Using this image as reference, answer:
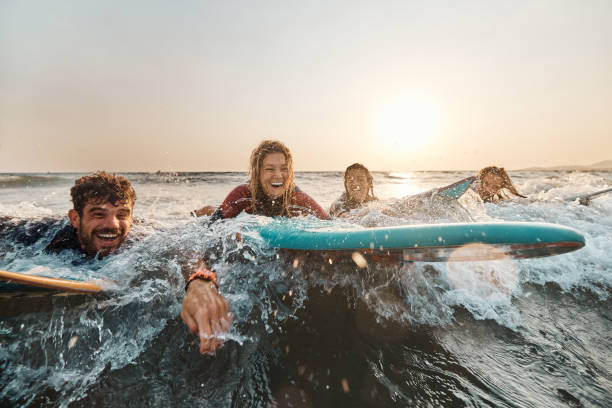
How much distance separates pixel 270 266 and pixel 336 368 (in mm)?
1104

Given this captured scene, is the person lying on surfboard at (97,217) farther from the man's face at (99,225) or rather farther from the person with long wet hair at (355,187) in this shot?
the person with long wet hair at (355,187)

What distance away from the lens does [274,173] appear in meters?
3.52

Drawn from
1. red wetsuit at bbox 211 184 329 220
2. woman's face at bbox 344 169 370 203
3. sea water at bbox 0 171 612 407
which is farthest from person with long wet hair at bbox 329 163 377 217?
sea water at bbox 0 171 612 407

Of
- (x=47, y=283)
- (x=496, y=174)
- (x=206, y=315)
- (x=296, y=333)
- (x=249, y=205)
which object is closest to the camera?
(x=206, y=315)

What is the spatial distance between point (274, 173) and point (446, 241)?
91.9 inches

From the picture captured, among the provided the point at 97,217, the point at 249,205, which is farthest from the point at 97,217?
the point at 249,205

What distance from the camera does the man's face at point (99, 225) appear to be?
2.41 meters

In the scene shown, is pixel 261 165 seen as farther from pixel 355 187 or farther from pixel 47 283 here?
pixel 355 187

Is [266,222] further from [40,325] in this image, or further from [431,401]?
[431,401]

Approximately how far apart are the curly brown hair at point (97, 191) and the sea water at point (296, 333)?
51 centimetres

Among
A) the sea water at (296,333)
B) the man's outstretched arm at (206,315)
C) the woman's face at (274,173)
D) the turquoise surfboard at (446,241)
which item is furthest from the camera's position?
the woman's face at (274,173)

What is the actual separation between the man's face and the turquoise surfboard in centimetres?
163

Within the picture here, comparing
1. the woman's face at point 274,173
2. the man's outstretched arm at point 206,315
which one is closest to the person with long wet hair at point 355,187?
the woman's face at point 274,173

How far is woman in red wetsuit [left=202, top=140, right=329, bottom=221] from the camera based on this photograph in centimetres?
354
